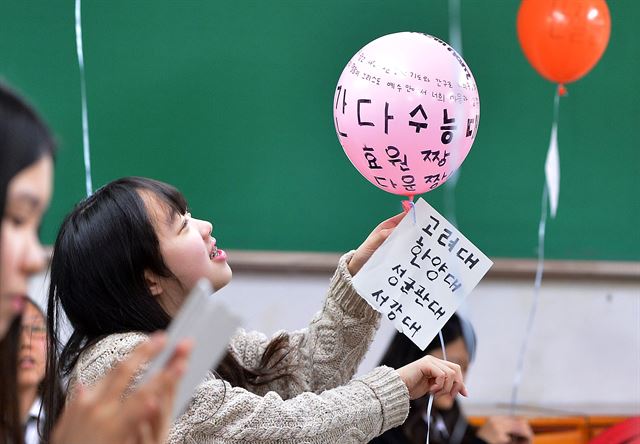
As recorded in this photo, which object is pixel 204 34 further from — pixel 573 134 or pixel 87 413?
pixel 87 413

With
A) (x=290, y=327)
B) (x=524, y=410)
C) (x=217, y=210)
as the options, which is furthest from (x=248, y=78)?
(x=524, y=410)

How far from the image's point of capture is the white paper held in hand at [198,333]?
2.79ft

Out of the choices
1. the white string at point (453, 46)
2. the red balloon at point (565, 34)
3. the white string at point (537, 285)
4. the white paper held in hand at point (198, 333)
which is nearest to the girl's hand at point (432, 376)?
the white paper held in hand at point (198, 333)

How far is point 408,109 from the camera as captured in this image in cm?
156

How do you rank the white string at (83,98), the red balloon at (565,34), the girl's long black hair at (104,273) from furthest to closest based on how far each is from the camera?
the white string at (83,98)
the red balloon at (565,34)
the girl's long black hair at (104,273)

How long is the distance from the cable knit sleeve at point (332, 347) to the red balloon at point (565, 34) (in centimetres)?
118

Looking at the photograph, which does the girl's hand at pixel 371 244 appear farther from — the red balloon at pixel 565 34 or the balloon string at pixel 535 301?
the balloon string at pixel 535 301

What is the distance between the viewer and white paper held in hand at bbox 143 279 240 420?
2.79 feet

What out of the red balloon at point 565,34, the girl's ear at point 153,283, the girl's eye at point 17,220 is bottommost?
the girl's ear at point 153,283

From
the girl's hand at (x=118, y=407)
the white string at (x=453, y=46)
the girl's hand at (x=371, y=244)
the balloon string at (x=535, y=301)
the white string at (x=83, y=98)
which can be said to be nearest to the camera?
the girl's hand at (x=118, y=407)

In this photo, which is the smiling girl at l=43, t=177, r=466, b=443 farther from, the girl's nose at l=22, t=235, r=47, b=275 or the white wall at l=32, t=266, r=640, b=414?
the white wall at l=32, t=266, r=640, b=414

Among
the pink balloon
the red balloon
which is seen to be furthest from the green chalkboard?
the pink balloon

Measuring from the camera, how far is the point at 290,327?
300 centimetres

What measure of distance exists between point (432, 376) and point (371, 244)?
0.24 m
